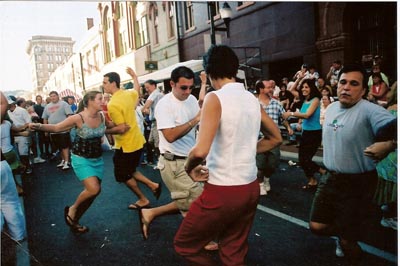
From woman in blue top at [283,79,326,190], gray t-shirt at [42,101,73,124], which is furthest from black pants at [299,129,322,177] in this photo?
gray t-shirt at [42,101,73,124]

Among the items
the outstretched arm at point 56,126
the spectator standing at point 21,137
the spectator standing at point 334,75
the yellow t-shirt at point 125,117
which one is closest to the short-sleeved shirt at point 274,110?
the yellow t-shirt at point 125,117

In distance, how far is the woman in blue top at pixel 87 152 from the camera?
396cm

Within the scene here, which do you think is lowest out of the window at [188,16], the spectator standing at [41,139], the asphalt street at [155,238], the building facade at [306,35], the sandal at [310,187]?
the asphalt street at [155,238]

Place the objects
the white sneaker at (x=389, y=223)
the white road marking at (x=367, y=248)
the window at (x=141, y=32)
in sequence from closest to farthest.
→ the white road marking at (x=367, y=248) < the white sneaker at (x=389, y=223) < the window at (x=141, y=32)

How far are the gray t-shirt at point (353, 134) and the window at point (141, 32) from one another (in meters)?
22.3

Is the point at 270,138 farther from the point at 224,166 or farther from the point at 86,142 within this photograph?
the point at 86,142

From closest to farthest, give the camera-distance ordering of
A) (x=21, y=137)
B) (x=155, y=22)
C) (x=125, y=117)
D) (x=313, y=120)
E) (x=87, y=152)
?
(x=87, y=152) → (x=125, y=117) → (x=313, y=120) → (x=21, y=137) → (x=155, y=22)

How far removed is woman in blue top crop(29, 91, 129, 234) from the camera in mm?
3955

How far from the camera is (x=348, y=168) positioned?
288 cm

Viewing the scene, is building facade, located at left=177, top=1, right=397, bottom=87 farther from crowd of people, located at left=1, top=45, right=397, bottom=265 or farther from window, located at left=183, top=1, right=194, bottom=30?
crowd of people, located at left=1, top=45, right=397, bottom=265

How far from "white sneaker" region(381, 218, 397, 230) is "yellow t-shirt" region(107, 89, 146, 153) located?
2974mm

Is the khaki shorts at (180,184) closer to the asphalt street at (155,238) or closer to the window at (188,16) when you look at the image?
the asphalt street at (155,238)

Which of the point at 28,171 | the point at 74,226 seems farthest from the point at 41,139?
the point at 74,226

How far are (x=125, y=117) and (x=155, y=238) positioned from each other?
1601 millimetres
